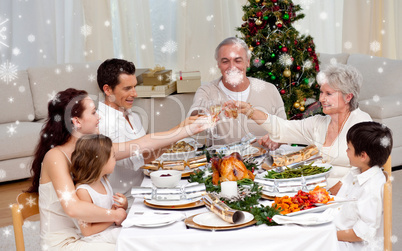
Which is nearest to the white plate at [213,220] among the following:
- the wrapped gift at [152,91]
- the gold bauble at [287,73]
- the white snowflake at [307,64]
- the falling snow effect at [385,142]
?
the falling snow effect at [385,142]

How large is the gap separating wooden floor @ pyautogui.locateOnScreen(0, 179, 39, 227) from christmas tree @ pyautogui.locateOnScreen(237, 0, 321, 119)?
7.48 ft

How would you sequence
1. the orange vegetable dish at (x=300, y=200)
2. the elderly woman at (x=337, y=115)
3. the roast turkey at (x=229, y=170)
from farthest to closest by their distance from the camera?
the elderly woman at (x=337, y=115) < the roast turkey at (x=229, y=170) < the orange vegetable dish at (x=300, y=200)

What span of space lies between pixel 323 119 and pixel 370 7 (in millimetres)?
4326

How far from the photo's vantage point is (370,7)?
6457mm

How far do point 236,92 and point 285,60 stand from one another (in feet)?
4.30

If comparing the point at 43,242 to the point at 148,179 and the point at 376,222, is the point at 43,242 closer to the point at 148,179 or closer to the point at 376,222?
the point at 148,179

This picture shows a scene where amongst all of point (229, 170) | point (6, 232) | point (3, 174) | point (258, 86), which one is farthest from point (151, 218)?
point (3, 174)

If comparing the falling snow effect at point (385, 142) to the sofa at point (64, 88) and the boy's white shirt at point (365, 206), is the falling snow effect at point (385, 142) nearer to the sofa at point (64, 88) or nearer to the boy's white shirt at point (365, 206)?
the boy's white shirt at point (365, 206)

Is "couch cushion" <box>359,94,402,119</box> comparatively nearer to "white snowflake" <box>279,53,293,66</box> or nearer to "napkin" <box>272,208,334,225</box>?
"white snowflake" <box>279,53,293,66</box>

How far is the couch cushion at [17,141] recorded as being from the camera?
14.9 ft

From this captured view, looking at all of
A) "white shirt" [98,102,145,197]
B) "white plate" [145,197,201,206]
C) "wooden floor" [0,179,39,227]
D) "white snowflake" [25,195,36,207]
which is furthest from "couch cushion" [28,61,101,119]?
"white plate" [145,197,201,206]

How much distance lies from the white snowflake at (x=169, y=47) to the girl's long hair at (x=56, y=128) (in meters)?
4.37

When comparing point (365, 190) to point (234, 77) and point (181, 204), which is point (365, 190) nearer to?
point (181, 204)

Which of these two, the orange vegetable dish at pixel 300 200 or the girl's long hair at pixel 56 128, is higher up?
the girl's long hair at pixel 56 128
